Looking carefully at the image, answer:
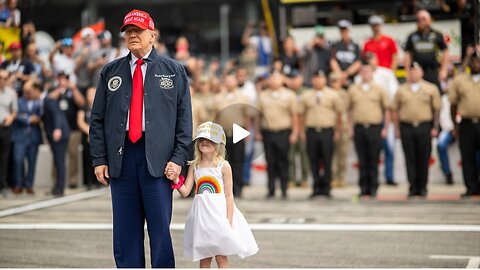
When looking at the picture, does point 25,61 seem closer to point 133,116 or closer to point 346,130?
point 346,130

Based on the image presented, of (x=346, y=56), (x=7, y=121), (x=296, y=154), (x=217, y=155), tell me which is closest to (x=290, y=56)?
(x=346, y=56)

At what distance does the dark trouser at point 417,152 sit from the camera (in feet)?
53.2

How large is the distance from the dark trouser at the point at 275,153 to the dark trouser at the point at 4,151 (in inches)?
183

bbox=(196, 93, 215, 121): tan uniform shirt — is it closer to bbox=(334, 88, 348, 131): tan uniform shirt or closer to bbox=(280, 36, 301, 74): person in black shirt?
bbox=(334, 88, 348, 131): tan uniform shirt

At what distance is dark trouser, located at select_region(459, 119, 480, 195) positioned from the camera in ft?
52.7

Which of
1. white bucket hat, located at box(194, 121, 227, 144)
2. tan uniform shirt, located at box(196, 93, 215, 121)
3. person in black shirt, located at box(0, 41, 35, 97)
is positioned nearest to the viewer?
white bucket hat, located at box(194, 121, 227, 144)

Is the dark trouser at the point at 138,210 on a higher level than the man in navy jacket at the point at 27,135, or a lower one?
higher

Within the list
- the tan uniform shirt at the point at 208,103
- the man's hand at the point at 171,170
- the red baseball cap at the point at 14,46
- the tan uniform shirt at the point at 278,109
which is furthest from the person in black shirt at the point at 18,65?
the man's hand at the point at 171,170

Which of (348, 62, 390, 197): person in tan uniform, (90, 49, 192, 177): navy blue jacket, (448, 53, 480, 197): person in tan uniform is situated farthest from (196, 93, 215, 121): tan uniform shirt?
(90, 49, 192, 177): navy blue jacket

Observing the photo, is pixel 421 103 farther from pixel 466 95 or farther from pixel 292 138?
pixel 292 138

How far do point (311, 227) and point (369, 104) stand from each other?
4.60 meters

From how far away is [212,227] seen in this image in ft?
24.8

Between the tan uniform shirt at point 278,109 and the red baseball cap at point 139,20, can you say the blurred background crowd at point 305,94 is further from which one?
the red baseball cap at point 139,20

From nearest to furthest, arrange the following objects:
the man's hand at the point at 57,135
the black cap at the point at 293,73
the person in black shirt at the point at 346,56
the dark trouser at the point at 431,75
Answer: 1. the man's hand at the point at 57,135
2. the dark trouser at the point at 431,75
3. the black cap at the point at 293,73
4. the person in black shirt at the point at 346,56
